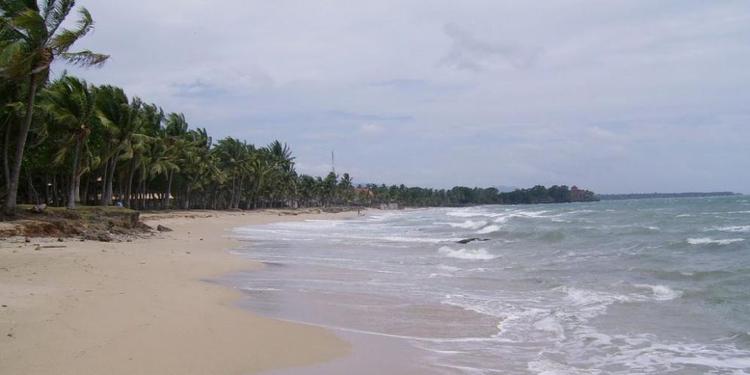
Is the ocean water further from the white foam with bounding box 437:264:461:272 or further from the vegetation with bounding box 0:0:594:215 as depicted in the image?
the vegetation with bounding box 0:0:594:215

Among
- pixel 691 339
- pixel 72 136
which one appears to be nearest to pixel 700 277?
pixel 691 339

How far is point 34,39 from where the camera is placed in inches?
748

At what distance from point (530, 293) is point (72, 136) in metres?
22.2

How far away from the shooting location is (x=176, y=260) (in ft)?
52.3

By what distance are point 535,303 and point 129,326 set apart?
24.7 feet

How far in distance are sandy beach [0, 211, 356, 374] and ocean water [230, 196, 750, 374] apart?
102cm

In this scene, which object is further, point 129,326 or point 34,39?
point 34,39

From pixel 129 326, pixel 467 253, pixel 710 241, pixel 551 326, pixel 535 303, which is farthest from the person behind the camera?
pixel 710 241

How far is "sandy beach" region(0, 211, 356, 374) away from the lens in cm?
604

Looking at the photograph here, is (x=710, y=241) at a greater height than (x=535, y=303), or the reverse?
(x=710, y=241)

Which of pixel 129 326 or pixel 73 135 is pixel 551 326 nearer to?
pixel 129 326

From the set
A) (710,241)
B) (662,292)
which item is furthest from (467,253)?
(662,292)

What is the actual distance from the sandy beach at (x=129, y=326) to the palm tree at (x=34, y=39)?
23.9ft

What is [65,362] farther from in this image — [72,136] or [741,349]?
[72,136]
